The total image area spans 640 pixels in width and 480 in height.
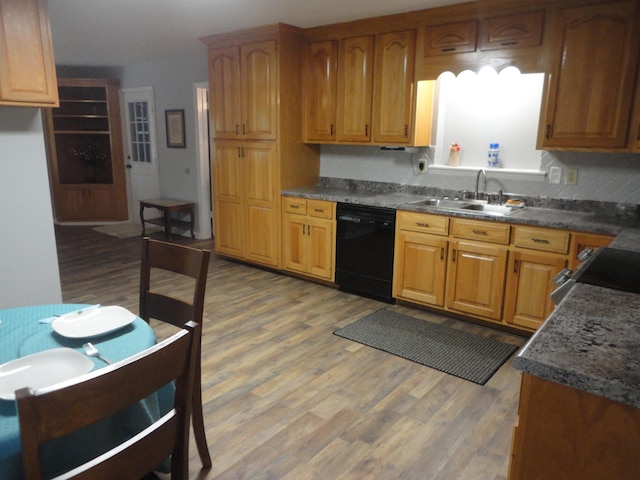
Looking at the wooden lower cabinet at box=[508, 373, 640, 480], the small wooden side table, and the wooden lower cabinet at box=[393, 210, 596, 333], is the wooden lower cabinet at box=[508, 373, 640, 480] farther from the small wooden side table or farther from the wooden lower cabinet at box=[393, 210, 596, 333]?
the small wooden side table

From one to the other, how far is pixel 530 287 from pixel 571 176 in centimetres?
93

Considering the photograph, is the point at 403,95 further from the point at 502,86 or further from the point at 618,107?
the point at 618,107

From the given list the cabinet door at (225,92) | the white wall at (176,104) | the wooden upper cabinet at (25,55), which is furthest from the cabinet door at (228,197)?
the wooden upper cabinet at (25,55)

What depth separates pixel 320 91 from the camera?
437 cm

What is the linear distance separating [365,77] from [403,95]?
0.42m

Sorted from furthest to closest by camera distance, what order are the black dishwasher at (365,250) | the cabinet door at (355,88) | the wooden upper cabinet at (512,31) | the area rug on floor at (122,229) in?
1. the area rug on floor at (122,229)
2. the cabinet door at (355,88)
3. the black dishwasher at (365,250)
4. the wooden upper cabinet at (512,31)

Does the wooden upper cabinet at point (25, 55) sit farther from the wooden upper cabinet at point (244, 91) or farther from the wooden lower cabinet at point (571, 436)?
the wooden lower cabinet at point (571, 436)

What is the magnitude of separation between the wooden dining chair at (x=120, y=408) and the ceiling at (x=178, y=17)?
3.10 meters

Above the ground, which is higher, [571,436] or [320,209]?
[320,209]

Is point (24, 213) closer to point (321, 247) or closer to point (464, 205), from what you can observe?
point (321, 247)

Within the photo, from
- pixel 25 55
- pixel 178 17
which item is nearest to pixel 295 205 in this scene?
pixel 178 17

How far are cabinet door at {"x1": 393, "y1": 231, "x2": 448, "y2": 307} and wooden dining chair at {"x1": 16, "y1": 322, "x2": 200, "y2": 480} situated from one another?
273 cm

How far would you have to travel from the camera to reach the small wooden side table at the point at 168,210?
19.8 ft

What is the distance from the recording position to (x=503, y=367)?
2896 millimetres
